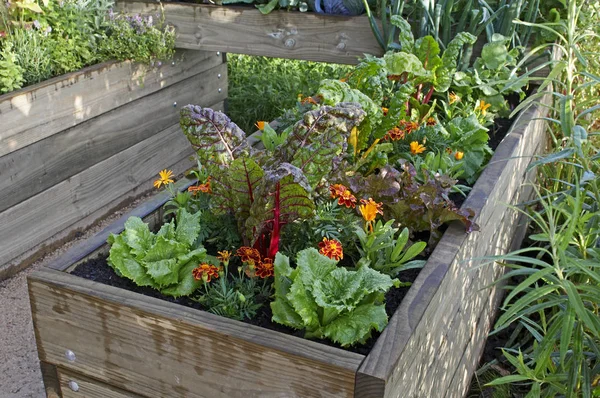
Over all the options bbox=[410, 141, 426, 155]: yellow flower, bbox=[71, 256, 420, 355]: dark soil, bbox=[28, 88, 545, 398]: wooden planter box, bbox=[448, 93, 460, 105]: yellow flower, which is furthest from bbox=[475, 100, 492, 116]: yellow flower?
bbox=[71, 256, 420, 355]: dark soil

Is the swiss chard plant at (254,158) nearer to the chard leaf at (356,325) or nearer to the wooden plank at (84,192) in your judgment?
the chard leaf at (356,325)

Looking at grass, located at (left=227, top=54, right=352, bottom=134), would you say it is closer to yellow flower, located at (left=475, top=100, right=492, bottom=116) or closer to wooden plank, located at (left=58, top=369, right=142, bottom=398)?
yellow flower, located at (left=475, top=100, right=492, bottom=116)

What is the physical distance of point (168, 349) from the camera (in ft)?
4.97

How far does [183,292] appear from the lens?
1640 mm

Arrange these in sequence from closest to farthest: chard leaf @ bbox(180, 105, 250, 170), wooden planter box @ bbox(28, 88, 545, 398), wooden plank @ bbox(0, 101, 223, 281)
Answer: wooden planter box @ bbox(28, 88, 545, 398) → chard leaf @ bbox(180, 105, 250, 170) → wooden plank @ bbox(0, 101, 223, 281)

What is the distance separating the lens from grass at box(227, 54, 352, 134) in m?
4.50

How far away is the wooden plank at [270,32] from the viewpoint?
3.32 meters

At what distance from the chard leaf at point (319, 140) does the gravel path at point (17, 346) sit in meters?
1.20

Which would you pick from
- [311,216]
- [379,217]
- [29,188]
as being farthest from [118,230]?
[29,188]

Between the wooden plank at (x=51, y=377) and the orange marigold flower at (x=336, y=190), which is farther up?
the orange marigold flower at (x=336, y=190)

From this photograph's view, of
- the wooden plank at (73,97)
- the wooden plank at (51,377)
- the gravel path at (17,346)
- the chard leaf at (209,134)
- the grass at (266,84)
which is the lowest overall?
the gravel path at (17,346)

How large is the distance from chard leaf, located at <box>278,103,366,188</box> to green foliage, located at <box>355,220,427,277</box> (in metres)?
0.21

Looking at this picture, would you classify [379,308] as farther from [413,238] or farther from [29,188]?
[29,188]

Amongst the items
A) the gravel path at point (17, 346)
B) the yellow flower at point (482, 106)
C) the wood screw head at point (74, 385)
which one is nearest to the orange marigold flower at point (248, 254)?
the wood screw head at point (74, 385)
